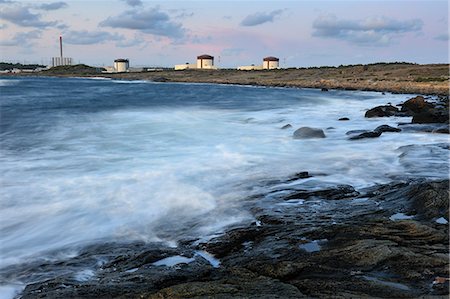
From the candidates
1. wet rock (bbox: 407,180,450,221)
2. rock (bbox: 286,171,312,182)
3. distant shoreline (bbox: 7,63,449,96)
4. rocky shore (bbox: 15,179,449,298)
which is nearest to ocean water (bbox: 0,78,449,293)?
rock (bbox: 286,171,312,182)

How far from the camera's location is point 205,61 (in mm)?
122625

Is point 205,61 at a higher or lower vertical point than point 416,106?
higher

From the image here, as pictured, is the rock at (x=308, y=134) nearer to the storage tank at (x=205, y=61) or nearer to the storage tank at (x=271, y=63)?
the storage tank at (x=271, y=63)

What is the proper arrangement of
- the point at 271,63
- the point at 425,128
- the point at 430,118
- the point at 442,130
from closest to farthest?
1. the point at 442,130
2. the point at 425,128
3. the point at 430,118
4. the point at 271,63

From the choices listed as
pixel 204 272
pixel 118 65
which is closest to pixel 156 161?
pixel 204 272

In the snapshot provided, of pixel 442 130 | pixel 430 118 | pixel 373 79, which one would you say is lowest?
pixel 442 130

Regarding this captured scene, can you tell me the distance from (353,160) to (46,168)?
840 cm

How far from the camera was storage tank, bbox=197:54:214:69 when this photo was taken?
123 m

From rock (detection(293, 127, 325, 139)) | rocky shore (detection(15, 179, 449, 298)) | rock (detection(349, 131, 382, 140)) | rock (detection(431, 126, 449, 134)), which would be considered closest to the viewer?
rocky shore (detection(15, 179, 449, 298))

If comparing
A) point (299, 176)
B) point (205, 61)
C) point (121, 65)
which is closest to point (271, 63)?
point (205, 61)

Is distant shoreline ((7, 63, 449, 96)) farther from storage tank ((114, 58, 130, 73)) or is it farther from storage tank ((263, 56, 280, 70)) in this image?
storage tank ((114, 58, 130, 73))

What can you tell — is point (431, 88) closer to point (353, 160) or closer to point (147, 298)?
point (353, 160)

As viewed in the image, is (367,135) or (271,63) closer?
(367,135)

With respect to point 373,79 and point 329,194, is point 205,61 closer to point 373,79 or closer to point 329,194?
point 373,79
